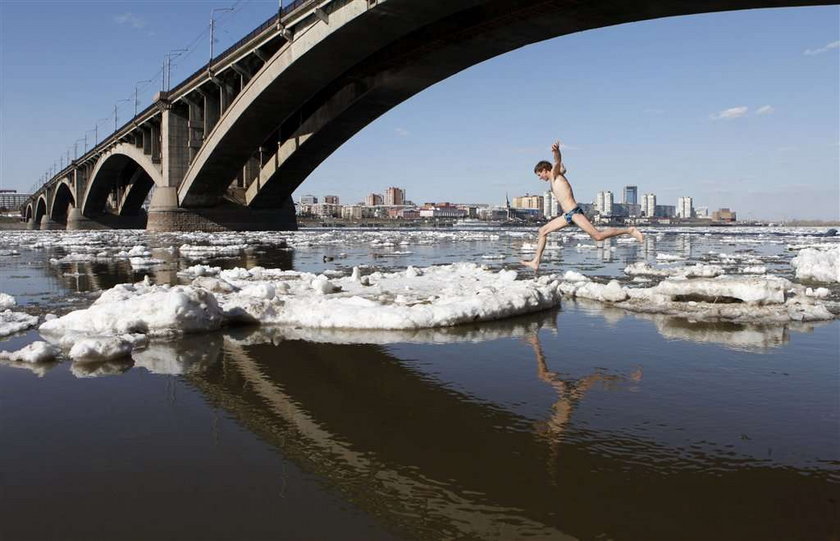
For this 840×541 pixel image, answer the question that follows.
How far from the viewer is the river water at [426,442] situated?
6.30 feet

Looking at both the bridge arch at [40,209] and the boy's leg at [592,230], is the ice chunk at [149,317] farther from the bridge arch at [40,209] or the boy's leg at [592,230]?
the bridge arch at [40,209]

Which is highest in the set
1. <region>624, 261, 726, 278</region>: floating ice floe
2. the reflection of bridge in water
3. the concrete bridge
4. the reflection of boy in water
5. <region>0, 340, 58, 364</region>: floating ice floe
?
the concrete bridge

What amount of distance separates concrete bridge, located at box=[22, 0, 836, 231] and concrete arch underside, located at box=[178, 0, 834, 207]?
7 centimetres

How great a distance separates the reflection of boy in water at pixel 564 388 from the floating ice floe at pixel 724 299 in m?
2.83

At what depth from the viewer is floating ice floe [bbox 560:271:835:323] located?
6199 millimetres

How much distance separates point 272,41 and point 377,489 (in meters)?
31.4

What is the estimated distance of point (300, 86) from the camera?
30547mm

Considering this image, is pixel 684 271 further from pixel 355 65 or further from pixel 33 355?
pixel 355 65

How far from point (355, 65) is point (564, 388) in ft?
98.7

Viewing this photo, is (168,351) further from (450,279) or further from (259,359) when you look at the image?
(450,279)

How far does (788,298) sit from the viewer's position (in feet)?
23.4

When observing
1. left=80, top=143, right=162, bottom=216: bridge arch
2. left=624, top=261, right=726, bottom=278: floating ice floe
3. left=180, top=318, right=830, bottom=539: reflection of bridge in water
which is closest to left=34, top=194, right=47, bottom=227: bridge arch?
left=80, top=143, right=162, bottom=216: bridge arch

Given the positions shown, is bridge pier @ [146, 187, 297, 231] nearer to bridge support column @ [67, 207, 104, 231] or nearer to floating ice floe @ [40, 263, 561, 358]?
bridge support column @ [67, 207, 104, 231]

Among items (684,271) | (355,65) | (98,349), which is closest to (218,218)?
(355,65)
